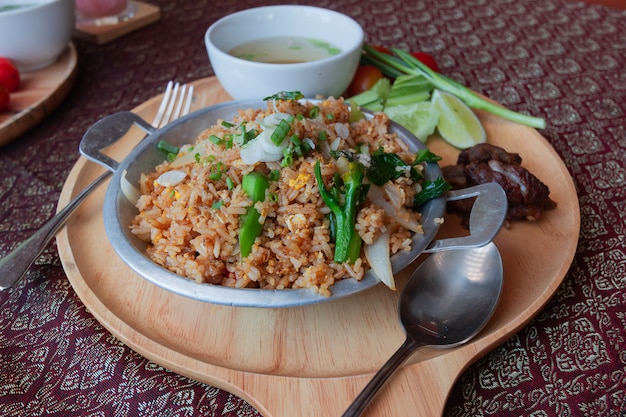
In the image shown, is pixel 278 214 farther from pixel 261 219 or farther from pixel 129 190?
pixel 129 190

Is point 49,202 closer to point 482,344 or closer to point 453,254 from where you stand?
point 453,254

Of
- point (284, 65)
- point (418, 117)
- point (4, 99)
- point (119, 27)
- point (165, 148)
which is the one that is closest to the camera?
point (165, 148)

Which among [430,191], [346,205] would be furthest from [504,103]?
[346,205]

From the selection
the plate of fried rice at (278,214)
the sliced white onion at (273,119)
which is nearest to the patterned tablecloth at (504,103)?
the plate of fried rice at (278,214)

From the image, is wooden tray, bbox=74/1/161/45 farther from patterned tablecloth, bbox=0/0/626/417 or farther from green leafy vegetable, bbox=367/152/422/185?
green leafy vegetable, bbox=367/152/422/185

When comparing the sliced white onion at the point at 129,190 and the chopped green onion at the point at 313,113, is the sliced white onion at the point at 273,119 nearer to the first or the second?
the chopped green onion at the point at 313,113

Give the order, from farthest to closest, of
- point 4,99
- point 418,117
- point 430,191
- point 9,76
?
point 9,76, point 4,99, point 418,117, point 430,191

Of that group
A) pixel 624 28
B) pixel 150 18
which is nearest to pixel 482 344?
pixel 624 28
